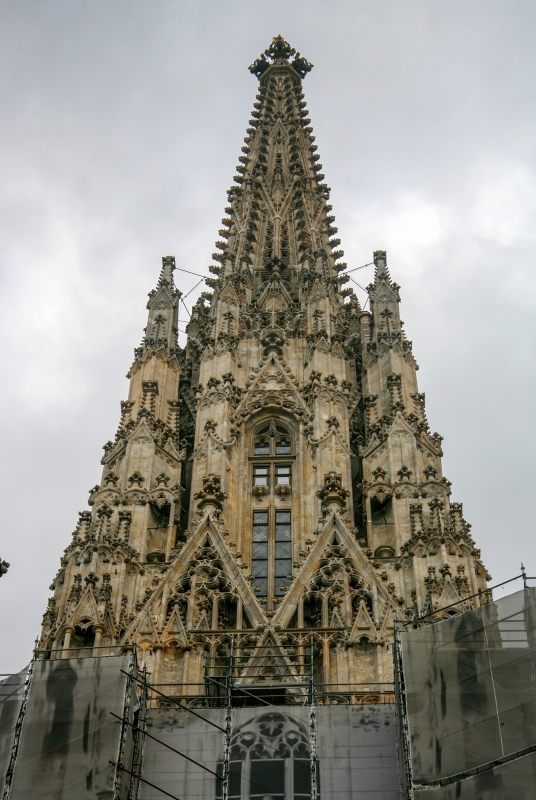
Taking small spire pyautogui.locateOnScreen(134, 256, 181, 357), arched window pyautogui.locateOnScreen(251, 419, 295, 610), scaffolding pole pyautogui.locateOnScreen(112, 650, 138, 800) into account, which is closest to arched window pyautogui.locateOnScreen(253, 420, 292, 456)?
arched window pyautogui.locateOnScreen(251, 419, 295, 610)

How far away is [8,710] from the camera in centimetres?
2558

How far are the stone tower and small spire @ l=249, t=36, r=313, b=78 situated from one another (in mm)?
23037

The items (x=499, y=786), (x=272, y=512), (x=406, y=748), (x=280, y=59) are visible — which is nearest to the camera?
(x=499, y=786)

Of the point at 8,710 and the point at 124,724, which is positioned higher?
the point at 8,710

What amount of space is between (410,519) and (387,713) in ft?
25.7

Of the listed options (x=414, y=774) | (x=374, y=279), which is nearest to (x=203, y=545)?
(x=414, y=774)

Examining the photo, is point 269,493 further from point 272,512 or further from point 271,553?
point 271,553

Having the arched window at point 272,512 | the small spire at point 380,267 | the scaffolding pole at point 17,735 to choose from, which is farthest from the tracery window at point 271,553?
the small spire at point 380,267

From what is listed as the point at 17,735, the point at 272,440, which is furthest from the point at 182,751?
the point at 272,440

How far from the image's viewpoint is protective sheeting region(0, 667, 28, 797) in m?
24.8

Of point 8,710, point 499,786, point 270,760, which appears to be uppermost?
point 8,710

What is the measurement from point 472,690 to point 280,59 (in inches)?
2021

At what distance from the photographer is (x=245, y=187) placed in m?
54.3

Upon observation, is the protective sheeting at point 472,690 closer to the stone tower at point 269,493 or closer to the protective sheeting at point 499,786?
the protective sheeting at point 499,786
